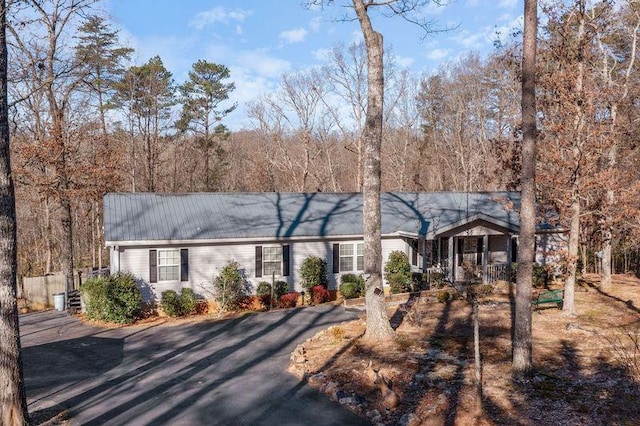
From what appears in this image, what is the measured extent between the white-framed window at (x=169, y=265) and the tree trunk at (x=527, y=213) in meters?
13.5

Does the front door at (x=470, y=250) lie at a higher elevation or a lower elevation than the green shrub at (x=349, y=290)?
higher

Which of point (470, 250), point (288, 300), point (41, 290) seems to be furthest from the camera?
point (41, 290)

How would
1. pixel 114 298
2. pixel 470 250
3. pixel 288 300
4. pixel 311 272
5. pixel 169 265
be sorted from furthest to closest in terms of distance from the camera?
1. pixel 470 250
2. pixel 311 272
3. pixel 288 300
4. pixel 169 265
5. pixel 114 298

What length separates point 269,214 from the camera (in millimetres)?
22531

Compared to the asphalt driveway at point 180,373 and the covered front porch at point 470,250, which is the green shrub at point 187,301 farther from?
the covered front porch at point 470,250

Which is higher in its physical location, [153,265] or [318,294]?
[153,265]

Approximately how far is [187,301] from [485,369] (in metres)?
12.1

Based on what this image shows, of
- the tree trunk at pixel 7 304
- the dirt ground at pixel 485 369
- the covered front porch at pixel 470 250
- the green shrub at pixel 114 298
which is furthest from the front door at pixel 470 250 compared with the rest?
the tree trunk at pixel 7 304

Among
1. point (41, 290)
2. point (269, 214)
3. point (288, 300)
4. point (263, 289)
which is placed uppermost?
point (269, 214)

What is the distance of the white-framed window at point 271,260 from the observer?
20889 millimetres

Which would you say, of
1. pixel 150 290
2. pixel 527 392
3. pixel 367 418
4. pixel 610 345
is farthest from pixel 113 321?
pixel 610 345

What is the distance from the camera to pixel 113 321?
18125 millimetres

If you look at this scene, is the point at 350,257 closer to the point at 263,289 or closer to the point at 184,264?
the point at 263,289

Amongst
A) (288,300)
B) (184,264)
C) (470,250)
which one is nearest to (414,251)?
(470,250)
